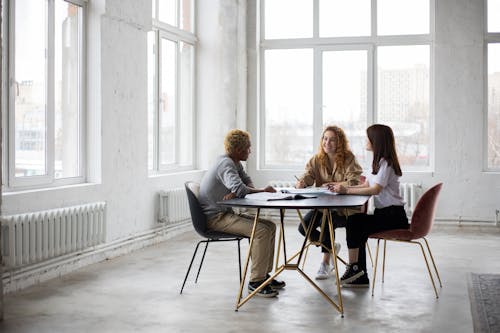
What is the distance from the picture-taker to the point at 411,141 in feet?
31.7

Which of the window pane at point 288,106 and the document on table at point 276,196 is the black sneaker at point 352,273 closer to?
the document on table at point 276,196

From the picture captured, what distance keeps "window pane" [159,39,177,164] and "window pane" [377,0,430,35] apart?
9.89 feet

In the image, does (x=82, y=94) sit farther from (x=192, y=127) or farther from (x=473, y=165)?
(x=473, y=165)

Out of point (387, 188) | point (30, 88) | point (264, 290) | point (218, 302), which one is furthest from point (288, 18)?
point (218, 302)

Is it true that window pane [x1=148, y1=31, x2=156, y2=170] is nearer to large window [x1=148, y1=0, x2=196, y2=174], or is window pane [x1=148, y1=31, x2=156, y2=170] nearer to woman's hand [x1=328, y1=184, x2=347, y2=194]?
large window [x1=148, y1=0, x2=196, y2=174]

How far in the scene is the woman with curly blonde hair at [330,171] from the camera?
5.77 m

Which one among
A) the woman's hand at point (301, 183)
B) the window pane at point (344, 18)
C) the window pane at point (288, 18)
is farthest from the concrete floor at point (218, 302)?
the window pane at point (288, 18)

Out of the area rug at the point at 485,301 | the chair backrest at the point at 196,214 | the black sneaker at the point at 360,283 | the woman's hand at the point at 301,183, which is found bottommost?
the area rug at the point at 485,301

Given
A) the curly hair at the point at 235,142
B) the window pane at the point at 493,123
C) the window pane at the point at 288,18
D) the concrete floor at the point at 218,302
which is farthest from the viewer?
the window pane at the point at 288,18

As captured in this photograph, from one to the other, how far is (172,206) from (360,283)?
311 cm

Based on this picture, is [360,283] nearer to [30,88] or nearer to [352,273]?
[352,273]

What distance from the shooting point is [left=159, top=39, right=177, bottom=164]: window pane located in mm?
8562

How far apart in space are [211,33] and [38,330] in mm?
5934

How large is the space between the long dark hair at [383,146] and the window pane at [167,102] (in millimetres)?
3654
